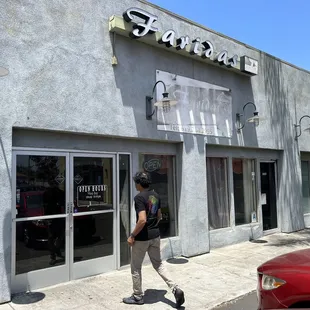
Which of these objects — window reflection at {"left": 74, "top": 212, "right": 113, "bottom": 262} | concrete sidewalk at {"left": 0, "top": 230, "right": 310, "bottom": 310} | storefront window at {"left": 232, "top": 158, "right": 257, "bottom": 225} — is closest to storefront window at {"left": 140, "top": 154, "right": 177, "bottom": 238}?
concrete sidewalk at {"left": 0, "top": 230, "right": 310, "bottom": 310}

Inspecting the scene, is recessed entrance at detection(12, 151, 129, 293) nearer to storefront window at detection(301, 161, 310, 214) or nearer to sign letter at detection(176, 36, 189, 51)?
sign letter at detection(176, 36, 189, 51)

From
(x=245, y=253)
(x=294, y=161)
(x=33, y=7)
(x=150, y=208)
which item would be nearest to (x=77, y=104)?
(x=33, y=7)

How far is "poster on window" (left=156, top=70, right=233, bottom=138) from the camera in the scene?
23.3 ft

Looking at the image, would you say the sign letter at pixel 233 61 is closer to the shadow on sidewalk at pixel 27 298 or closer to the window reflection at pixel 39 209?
the window reflection at pixel 39 209

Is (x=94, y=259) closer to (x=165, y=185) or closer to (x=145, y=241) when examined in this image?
(x=145, y=241)

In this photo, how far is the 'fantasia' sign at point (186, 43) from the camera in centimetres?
641

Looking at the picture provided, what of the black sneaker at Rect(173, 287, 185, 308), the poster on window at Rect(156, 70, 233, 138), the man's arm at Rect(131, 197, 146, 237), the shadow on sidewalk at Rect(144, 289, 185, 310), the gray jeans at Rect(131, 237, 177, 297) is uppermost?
the poster on window at Rect(156, 70, 233, 138)

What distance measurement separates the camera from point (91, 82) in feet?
19.3

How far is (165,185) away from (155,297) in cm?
291

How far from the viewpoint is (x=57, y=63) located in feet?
18.0

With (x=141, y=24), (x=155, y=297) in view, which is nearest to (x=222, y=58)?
(x=141, y=24)

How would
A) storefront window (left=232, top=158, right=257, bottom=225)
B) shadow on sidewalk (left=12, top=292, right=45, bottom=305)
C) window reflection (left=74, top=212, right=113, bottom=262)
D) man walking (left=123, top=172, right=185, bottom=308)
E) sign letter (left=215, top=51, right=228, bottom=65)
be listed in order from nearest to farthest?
man walking (left=123, top=172, right=185, bottom=308) < shadow on sidewalk (left=12, top=292, right=45, bottom=305) < window reflection (left=74, top=212, right=113, bottom=262) < sign letter (left=215, top=51, right=228, bottom=65) < storefront window (left=232, top=158, right=257, bottom=225)

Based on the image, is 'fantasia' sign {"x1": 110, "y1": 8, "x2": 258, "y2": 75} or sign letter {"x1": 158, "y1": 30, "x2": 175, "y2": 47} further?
sign letter {"x1": 158, "y1": 30, "x2": 175, "y2": 47}

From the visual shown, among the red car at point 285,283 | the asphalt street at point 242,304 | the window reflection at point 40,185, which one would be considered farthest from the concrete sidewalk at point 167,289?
the red car at point 285,283
